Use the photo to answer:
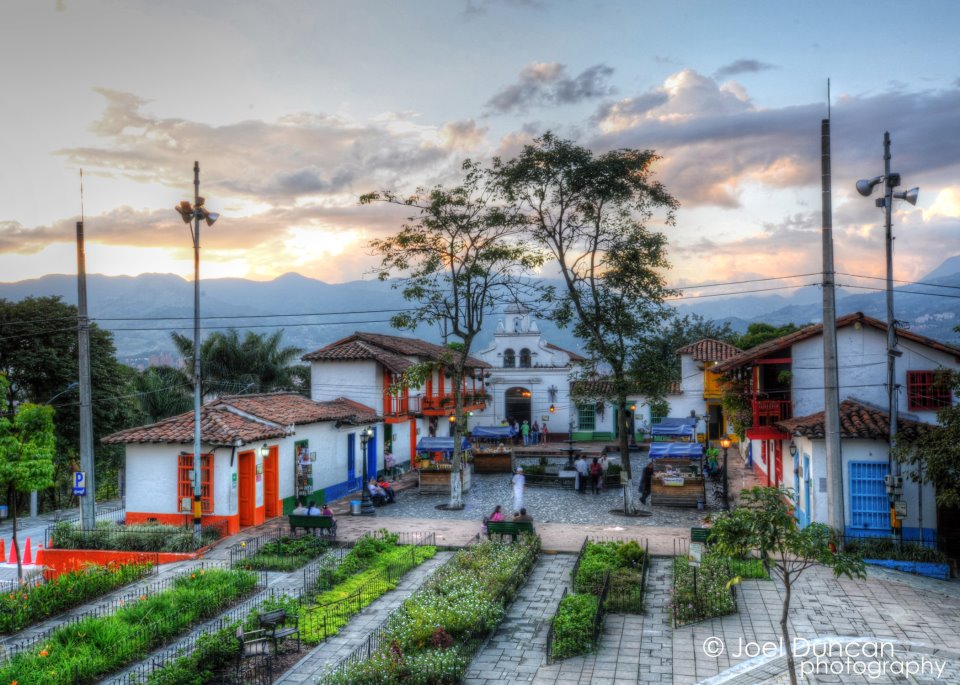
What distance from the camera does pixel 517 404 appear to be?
163 feet

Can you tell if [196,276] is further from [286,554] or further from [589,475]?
[589,475]

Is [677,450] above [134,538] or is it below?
above

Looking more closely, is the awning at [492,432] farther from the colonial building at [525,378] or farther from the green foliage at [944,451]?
the green foliage at [944,451]

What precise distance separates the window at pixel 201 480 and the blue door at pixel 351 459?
8.60 meters

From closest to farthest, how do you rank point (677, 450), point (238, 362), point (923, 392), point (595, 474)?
point (923, 392) → point (677, 450) → point (595, 474) → point (238, 362)

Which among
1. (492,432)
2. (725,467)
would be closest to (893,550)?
(725,467)

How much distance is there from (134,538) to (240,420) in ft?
16.1

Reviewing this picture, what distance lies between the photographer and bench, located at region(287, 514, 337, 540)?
65.3 feet

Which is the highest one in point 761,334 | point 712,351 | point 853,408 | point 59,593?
point 761,334

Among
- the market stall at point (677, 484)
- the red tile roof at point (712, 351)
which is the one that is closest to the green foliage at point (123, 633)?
the market stall at point (677, 484)

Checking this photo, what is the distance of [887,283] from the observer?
17141mm

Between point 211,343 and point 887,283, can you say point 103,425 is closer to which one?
point 211,343

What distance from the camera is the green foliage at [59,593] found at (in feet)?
44.0

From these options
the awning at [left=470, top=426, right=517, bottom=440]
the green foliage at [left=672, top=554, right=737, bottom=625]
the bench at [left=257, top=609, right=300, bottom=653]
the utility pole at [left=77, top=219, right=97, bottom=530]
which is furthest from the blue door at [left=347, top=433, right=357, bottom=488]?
the green foliage at [left=672, top=554, right=737, bottom=625]
